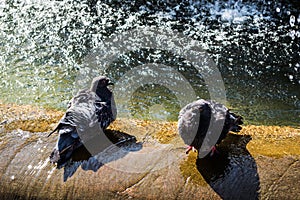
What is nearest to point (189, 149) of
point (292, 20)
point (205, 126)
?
point (205, 126)

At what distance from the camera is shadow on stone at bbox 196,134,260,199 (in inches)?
138

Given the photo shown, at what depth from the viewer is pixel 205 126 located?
4.12m

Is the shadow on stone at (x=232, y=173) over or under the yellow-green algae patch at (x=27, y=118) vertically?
under

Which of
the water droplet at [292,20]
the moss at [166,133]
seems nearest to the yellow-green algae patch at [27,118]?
the moss at [166,133]

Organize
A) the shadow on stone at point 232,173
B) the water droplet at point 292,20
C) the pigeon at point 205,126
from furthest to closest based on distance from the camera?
the water droplet at point 292,20 < the pigeon at point 205,126 < the shadow on stone at point 232,173

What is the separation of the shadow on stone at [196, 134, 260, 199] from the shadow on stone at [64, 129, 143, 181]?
836 millimetres

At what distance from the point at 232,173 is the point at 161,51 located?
517 cm

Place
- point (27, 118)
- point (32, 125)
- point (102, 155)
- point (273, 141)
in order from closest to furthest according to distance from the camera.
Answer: point (102, 155) → point (273, 141) → point (32, 125) → point (27, 118)

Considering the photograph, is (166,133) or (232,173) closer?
(232,173)

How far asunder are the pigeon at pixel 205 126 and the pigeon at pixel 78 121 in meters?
1.01

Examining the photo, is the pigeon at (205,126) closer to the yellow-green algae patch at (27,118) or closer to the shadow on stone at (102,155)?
the shadow on stone at (102,155)

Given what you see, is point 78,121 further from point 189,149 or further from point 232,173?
point 232,173

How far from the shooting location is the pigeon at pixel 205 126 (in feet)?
13.0

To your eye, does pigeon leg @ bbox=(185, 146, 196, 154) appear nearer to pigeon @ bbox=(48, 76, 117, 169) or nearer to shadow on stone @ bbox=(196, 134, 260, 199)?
shadow on stone @ bbox=(196, 134, 260, 199)
